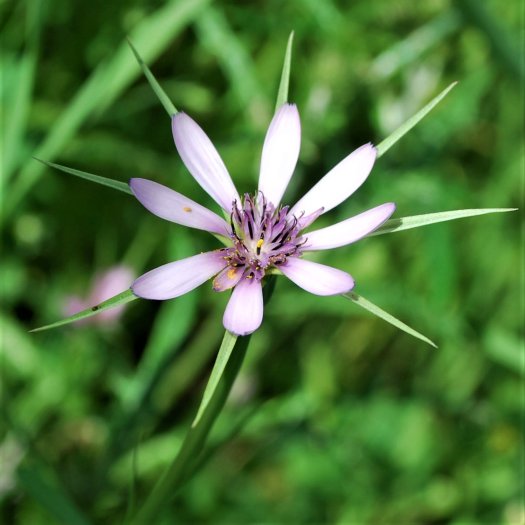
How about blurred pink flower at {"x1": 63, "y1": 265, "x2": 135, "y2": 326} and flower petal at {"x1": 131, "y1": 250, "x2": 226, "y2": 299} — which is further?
blurred pink flower at {"x1": 63, "y1": 265, "x2": 135, "y2": 326}

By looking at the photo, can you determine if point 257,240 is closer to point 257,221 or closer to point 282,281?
point 257,221

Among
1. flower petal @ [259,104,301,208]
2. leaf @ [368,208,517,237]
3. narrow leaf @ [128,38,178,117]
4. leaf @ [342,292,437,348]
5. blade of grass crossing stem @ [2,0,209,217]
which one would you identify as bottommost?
leaf @ [342,292,437,348]

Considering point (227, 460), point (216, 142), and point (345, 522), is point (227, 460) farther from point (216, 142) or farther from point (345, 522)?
point (216, 142)

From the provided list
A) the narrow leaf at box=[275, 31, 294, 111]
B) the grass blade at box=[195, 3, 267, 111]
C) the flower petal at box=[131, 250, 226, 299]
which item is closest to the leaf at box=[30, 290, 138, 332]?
the flower petal at box=[131, 250, 226, 299]

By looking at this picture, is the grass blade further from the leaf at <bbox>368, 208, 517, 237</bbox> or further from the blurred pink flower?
the leaf at <bbox>368, 208, 517, 237</bbox>

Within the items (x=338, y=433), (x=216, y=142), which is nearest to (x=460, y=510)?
(x=338, y=433)

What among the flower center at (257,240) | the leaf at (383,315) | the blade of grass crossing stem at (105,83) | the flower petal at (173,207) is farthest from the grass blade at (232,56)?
the leaf at (383,315)

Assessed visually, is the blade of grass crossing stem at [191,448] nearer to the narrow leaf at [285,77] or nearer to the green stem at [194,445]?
the green stem at [194,445]
